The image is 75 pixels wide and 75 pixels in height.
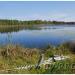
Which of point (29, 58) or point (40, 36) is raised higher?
point (40, 36)

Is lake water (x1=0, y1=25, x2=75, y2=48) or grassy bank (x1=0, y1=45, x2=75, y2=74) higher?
lake water (x1=0, y1=25, x2=75, y2=48)

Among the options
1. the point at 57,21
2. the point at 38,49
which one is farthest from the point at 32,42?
the point at 57,21

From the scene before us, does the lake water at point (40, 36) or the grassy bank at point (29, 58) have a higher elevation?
the lake water at point (40, 36)

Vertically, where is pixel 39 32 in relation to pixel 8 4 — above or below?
below

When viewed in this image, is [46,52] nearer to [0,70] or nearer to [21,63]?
[21,63]

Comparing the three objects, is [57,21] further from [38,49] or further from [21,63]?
[21,63]

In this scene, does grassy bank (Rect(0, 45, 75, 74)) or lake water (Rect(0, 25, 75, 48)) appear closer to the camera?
grassy bank (Rect(0, 45, 75, 74))

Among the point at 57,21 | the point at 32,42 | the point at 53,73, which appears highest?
the point at 57,21

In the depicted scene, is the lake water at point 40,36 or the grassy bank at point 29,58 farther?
the lake water at point 40,36
